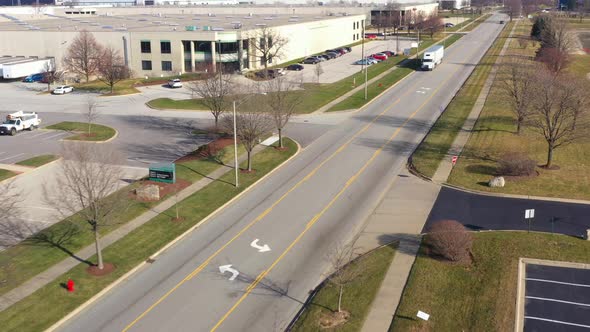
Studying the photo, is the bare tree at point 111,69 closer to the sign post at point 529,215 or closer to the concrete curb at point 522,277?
the sign post at point 529,215

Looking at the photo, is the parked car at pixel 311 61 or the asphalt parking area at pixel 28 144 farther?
the parked car at pixel 311 61

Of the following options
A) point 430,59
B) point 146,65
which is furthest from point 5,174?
point 430,59

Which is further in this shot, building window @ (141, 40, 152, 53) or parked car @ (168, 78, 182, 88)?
building window @ (141, 40, 152, 53)

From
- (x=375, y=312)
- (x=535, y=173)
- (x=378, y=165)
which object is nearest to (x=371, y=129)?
(x=378, y=165)

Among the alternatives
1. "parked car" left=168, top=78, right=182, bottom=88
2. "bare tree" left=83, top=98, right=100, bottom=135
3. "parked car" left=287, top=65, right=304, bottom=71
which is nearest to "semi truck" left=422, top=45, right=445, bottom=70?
"parked car" left=287, top=65, right=304, bottom=71

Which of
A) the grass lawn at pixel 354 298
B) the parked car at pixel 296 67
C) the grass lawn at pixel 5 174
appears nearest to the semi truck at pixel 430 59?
the parked car at pixel 296 67

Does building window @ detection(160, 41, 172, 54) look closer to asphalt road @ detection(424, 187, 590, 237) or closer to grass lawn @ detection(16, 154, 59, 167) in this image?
grass lawn @ detection(16, 154, 59, 167)

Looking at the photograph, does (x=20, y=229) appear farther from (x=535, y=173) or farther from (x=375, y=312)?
(x=535, y=173)
